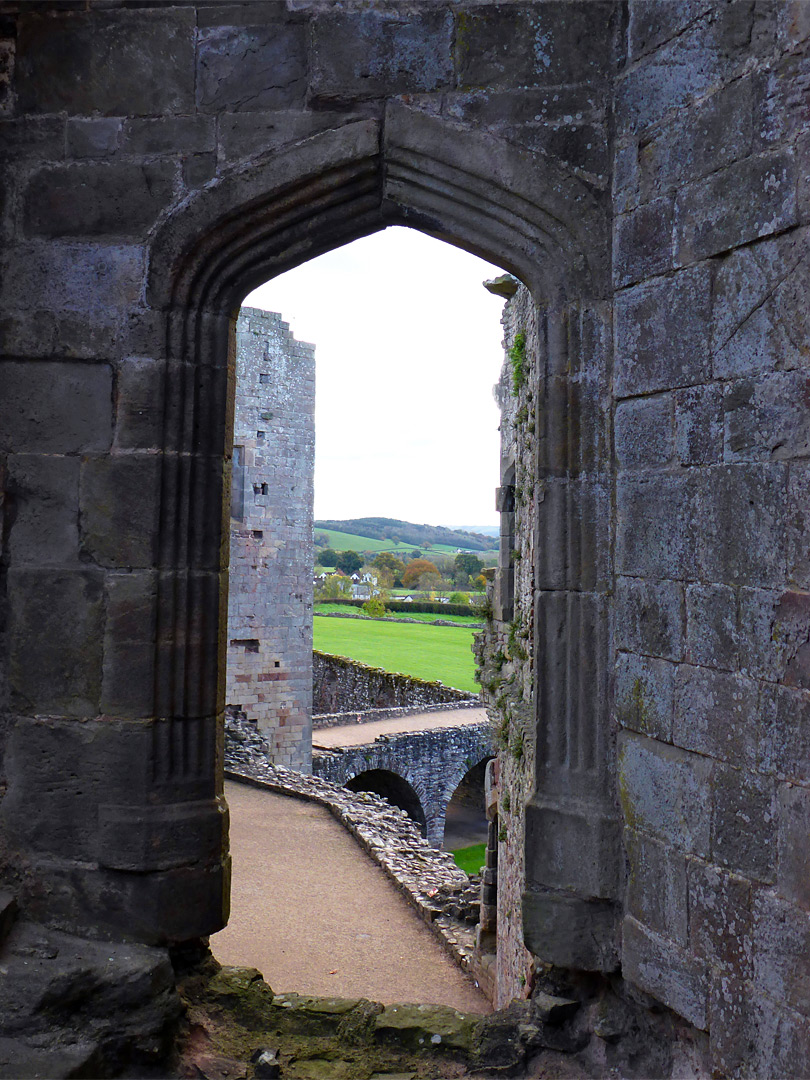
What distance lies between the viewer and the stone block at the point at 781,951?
200 cm

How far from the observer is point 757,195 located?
2.20 meters

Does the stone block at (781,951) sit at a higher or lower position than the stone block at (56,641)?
lower

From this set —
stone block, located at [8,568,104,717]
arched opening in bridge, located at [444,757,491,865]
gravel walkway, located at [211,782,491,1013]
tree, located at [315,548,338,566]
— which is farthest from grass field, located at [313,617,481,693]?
tree, located at [315,548,338,566]

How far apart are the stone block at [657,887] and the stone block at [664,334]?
1.35 metres

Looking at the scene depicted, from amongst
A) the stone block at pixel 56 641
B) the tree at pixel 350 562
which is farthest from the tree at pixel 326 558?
the stone block at pixel 56 641

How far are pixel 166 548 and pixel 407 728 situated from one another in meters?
15.2

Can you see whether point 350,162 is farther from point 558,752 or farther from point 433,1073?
point 433,1073

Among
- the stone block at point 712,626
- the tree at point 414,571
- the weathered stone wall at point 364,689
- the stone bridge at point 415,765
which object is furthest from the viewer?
the tree at point 414,571

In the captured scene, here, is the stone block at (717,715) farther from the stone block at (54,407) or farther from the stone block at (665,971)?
the stone block at (54,407)

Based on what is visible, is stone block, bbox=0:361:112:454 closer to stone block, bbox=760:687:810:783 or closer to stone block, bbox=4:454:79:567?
stone block, bbox=4:454:79:567

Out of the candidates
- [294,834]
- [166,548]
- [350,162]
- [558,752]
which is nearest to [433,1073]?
[558,752]

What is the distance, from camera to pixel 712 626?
7.51 feet

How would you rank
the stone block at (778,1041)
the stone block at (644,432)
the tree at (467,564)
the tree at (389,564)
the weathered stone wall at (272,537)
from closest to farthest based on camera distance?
the stone block at (778,1041), the stone block at (644,432), the weathered stone wall at (272,537), the tree at (467,564), the tree at (389,564)

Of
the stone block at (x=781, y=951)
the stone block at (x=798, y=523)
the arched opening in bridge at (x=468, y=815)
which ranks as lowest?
the arched opening in bridge at (x=468, y=815)
